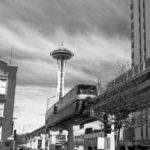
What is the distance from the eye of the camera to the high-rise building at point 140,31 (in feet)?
369

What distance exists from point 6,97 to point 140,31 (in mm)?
88488

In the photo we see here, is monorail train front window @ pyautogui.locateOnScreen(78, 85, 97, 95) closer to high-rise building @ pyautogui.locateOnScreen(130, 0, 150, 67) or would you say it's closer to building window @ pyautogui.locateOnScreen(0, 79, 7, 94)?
building window @ pyautogui.locateOnScreen(0, 79, 7, 94)

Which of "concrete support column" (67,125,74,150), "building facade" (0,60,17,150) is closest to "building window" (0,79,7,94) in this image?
"building facade" (0,60,17,150)

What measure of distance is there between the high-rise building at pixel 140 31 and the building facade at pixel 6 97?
246ft

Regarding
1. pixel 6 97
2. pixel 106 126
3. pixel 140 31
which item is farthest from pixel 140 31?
pixel 106 126

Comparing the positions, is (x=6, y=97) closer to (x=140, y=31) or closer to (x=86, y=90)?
(x=86, y=90)

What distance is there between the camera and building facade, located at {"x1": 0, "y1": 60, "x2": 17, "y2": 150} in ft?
133

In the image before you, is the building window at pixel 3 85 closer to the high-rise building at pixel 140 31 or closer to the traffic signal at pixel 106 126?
the traffic signal at pixel 106 126

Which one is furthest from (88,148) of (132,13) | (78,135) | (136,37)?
(132,13)

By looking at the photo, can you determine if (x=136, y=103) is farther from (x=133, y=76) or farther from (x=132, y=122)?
(x=133, y=76)

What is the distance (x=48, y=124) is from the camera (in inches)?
3642

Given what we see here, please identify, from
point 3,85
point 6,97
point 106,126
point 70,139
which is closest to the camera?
point 106,126

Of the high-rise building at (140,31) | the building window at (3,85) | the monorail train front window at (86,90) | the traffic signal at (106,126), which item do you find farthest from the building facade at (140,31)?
the building window at (3,85)

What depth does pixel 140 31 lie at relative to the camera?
120 meters
